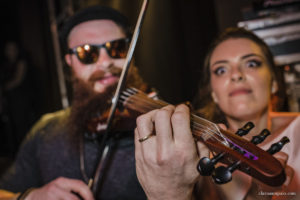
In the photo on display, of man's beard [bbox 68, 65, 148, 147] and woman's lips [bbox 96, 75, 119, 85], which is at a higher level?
woman's lips [bbox 96, 75, 119, 85]

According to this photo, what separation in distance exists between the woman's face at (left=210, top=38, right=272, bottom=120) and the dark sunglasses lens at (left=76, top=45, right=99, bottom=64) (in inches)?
27.8

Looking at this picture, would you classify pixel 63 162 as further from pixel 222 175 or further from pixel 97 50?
pixel 222 175

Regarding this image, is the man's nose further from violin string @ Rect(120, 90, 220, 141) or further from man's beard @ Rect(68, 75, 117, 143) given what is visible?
violin string @ Rect(120, 90, 220, 141)

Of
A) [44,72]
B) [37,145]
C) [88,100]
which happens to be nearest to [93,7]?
[88,100]

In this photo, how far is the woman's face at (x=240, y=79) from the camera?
1080 mm

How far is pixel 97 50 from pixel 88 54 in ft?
0.21

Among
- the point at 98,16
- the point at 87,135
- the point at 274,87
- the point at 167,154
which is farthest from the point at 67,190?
the point at 274,87

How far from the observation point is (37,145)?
5.47ft

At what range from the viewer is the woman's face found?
1080mm

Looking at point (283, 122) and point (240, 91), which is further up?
point (240, 91)

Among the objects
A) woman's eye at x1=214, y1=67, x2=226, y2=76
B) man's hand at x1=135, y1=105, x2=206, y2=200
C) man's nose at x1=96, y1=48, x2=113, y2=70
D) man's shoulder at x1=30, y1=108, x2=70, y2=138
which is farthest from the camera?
A: man's shoulder at x1=30, y1=108, x2=70, y2=138

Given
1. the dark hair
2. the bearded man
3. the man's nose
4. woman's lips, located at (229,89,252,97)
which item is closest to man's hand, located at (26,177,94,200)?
the bearded man

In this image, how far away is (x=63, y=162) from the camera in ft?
4.98

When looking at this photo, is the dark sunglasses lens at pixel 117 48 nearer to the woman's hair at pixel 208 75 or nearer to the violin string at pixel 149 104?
the violin string at pixel 149 104
